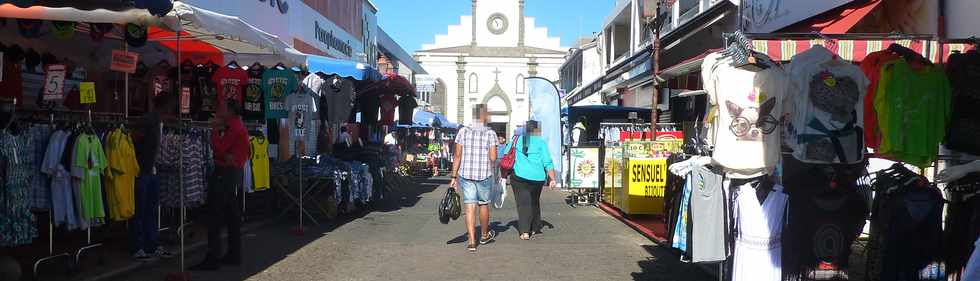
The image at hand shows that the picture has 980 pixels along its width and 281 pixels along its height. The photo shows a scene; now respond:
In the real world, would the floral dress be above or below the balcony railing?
below

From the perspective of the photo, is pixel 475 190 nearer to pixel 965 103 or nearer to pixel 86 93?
pixel 86 93

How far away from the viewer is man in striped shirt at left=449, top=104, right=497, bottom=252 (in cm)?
926

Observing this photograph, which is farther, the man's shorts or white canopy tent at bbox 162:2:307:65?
the man's shorts

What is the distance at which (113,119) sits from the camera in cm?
804

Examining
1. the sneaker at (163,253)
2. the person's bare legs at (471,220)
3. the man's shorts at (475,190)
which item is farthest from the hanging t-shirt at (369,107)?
the sneaker at (163,253)

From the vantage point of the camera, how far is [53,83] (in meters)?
6.91

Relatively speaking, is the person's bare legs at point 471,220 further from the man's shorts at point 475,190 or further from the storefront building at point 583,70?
the storefront building at point 583,70

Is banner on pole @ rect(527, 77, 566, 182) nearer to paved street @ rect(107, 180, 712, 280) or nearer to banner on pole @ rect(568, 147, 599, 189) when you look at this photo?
paved street @ rect(107, 180, 712, 280)

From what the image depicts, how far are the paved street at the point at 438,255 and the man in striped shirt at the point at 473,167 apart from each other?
21.3 inches

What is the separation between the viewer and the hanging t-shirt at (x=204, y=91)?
10.6 meters

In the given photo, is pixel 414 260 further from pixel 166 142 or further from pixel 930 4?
pixel 930 4

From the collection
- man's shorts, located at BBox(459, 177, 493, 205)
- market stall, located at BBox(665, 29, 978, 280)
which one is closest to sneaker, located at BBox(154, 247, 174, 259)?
man's shorts, located at BBox(459, 177, 493, 205)

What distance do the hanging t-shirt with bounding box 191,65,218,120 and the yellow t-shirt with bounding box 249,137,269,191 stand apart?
0.75 meters

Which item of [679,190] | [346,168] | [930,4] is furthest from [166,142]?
[930,4]
